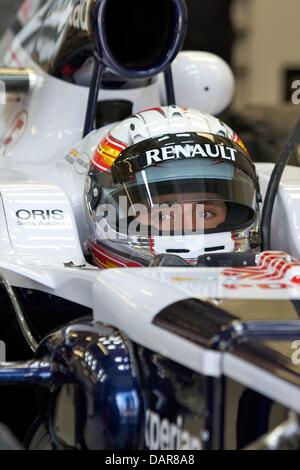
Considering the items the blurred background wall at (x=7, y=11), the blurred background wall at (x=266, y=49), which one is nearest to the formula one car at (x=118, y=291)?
the blurred background wall at (x=7, y=11)

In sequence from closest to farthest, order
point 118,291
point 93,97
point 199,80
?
point 118,291
point 93,97
point 199,80

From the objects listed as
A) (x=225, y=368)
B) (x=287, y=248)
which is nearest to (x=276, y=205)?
(x=287, y=248)

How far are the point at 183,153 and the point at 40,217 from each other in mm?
351

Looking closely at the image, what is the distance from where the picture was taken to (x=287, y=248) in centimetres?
218

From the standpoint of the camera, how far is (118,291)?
1.57 metres

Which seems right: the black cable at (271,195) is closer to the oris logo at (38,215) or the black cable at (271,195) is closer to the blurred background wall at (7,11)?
the oris logo at (38,215)

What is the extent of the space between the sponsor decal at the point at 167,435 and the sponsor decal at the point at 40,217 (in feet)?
2.53

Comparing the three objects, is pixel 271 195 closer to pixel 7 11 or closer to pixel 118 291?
pixel 118 291

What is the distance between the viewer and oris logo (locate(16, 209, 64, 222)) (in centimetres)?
213

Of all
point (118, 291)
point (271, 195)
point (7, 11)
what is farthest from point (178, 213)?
point (7, 11)

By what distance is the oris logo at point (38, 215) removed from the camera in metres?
2.13

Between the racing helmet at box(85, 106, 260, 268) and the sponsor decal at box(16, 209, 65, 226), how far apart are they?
0.08 metres

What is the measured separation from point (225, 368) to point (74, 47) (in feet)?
4.69

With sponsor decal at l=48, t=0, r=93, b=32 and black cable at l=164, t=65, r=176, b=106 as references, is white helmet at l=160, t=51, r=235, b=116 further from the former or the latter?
sponsor decal at l=48, t=0, r=93, b=32
